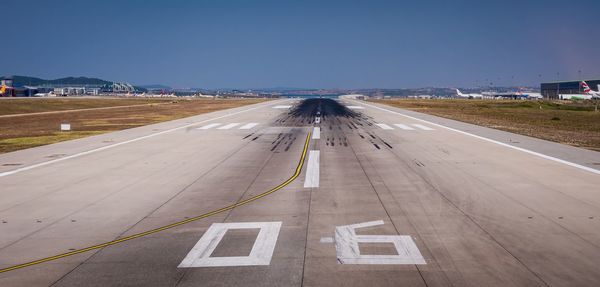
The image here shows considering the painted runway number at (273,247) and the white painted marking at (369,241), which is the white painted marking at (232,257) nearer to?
the painted runway number at (273,247)

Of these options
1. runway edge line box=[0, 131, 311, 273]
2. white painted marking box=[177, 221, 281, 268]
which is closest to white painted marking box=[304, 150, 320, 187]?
runway edge line box=[0, 131, 311, 273]

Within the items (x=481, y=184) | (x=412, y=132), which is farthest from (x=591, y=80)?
(x=481, y=184)

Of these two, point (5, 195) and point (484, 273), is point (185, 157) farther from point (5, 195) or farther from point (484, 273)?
point (484, 273)

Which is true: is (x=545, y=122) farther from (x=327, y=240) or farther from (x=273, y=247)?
(x=273, y=247)

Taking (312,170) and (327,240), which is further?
(312,170)

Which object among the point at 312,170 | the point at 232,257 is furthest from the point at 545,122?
the point at 232,257

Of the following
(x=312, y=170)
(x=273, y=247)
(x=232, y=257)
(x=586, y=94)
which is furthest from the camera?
(x=586, y=94)
